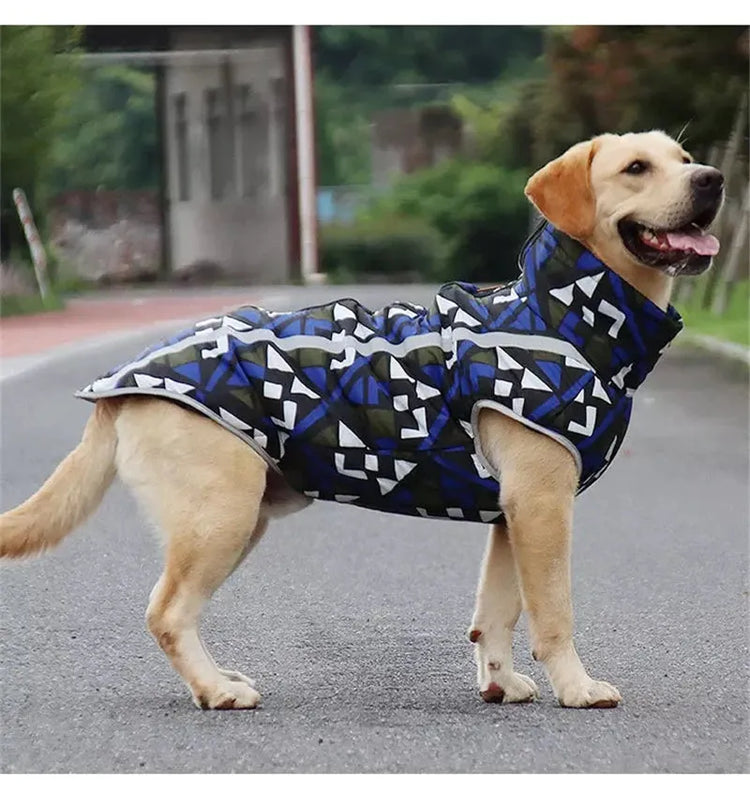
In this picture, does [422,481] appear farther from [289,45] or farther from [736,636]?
[289,45]

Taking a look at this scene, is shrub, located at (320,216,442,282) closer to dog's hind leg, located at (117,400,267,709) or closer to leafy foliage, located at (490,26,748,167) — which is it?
leafy foliage, located at (490,26,748,167)

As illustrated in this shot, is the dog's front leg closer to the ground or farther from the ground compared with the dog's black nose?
closer to the ground

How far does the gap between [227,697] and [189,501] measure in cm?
56

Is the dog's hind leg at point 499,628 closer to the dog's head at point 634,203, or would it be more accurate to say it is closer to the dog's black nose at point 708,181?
the dog's head at point 634,203

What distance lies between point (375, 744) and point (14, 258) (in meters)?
17.2

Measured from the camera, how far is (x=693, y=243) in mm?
4008

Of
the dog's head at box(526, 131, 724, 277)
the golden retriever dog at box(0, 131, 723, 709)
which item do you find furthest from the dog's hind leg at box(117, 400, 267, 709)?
the dog's head at box(526, 131, 724, 277)

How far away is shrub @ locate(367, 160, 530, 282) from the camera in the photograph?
22.0 meters

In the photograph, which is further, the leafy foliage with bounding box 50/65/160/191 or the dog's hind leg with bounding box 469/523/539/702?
the leafy foliage with bounding box 50/65/160/191

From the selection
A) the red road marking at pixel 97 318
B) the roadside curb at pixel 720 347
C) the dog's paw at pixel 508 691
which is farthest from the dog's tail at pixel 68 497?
the roadside curb at pixel 720 347

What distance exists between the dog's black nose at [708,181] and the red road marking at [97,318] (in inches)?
413

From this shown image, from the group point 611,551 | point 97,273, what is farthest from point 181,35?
point 97,273

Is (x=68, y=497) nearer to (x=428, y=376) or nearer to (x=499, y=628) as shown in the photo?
(x=428, y=376)

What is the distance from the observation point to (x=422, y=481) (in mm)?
4098
